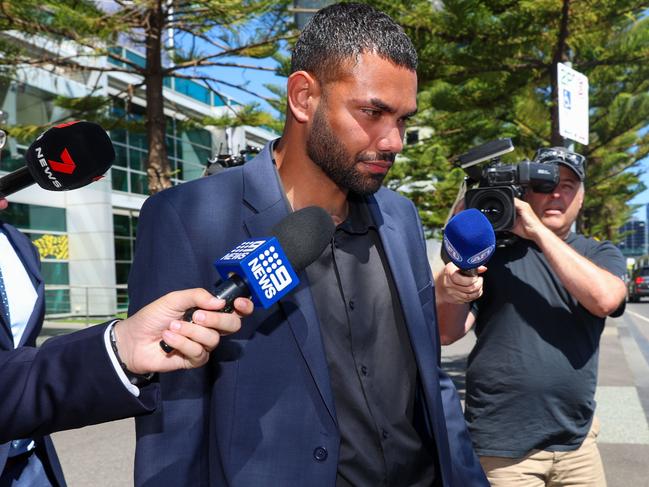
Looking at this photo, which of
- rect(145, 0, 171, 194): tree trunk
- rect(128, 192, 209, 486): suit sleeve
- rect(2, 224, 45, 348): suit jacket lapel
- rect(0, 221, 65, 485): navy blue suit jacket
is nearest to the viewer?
rect(128, 192, 209, 486): suit sleeve

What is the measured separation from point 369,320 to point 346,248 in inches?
9.0

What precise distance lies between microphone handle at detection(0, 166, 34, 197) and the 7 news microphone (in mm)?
779

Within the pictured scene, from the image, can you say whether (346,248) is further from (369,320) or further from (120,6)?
(120,6)

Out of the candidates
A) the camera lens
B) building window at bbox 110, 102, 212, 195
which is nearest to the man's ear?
the camera lens

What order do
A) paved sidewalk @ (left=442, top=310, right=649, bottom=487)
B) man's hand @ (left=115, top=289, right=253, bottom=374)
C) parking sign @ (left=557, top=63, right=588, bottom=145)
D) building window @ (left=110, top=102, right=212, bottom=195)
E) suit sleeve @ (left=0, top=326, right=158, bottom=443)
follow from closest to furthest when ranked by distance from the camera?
1. man's hand @ (left=115, top=289, right=253, bottom=374)
2. suit sleeve @ (left=0, top=326, right=158, bottom=443)
3. parking sign @ (left=557, top=63, right=588, bottom=145)
4. paved sidewalk @ (left=442, top=310, right=649, bottom=487)
5. building window @ (left=110, top=102, right=212, bottom=195)

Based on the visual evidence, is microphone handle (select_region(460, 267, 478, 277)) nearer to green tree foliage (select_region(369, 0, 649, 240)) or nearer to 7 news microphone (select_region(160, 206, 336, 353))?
7 news microphone (select_region(160, 206, 336, 353))

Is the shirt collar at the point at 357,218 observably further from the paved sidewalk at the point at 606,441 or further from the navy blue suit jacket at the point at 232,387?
the paved sidewalk at the point at 606,441

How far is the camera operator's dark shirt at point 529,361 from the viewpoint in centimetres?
259

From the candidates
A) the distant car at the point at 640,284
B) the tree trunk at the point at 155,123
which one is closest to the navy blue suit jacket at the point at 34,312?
the tree trunk at the point at 155,123

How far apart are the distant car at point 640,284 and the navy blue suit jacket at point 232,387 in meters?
33.1

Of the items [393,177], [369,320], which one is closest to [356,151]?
[369,320]

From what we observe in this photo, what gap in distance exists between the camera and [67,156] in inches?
67.7

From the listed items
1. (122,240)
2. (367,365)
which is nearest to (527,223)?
(367,365)

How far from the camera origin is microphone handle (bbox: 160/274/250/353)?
3.75 ft
